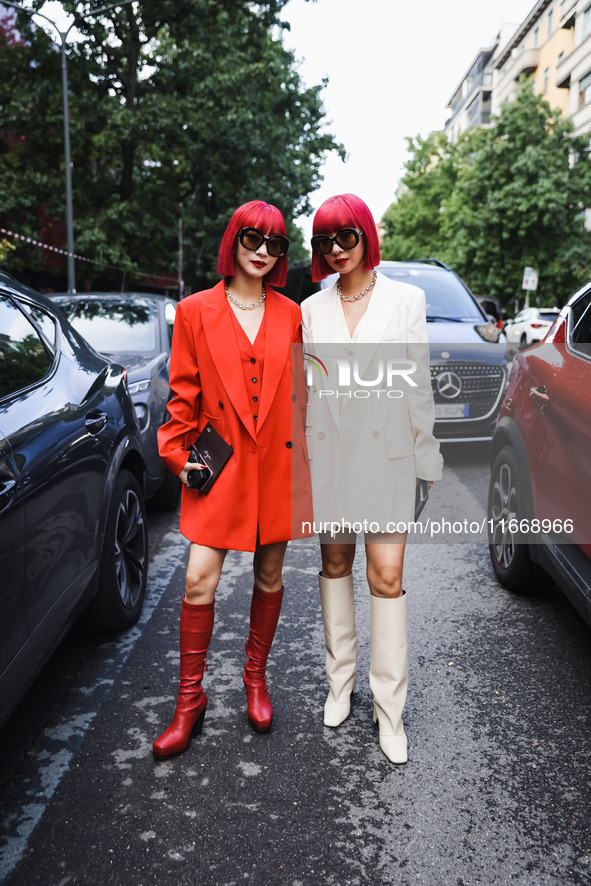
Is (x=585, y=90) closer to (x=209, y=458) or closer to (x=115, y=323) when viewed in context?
(x=115, y=323)

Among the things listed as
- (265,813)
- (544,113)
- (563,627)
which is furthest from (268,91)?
(265,813)

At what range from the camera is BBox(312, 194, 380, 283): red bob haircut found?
2582 mm

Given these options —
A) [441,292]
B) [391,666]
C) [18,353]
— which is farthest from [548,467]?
[441,292]

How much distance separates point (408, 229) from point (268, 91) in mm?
27750

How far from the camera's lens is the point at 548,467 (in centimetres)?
349

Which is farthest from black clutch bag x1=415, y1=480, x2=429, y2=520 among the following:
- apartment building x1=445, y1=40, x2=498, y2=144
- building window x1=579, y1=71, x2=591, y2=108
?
apartment building x1=445, y1=40, x2=498, y2=144

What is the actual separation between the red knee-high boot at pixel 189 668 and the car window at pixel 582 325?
6.30ft

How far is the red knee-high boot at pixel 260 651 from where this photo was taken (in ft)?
9.59

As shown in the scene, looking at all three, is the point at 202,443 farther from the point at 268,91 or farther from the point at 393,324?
the point at 268,91

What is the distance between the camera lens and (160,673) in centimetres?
339

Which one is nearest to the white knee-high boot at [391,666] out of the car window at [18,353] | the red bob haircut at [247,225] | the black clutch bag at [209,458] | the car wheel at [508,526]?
the black clutch bag at [209,458]

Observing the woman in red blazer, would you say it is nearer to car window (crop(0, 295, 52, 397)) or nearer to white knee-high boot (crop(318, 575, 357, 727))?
white knee-high boot (crop(318, 575, 357, 727))

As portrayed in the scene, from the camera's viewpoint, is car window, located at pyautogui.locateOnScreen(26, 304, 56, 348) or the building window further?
the building window

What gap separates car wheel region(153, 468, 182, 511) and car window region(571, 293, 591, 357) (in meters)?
3.11
